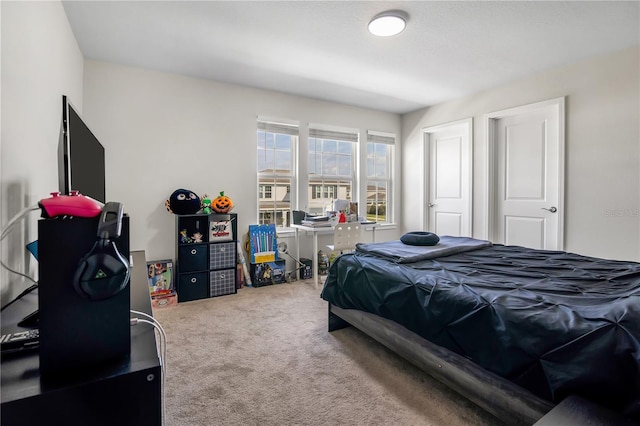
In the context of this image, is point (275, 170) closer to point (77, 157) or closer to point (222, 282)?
point (222, 282)

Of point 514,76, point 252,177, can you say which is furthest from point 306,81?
point 514,76

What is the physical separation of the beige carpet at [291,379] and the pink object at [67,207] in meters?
1.23

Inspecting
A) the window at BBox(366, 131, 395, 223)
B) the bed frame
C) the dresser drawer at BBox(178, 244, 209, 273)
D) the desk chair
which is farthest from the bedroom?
the bed frame

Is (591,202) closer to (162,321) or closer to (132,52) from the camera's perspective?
(162,321)

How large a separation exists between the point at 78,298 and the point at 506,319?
146 centimetres

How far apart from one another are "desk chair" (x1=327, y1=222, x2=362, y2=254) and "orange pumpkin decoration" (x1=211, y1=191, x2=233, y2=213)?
1.20 meters

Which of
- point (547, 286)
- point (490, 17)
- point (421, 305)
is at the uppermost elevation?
point (490, 17)

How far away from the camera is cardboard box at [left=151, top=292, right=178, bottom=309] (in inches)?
118

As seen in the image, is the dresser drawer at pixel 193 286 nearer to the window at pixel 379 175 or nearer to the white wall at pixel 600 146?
the window at pixel 379 175

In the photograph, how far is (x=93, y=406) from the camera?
637mm

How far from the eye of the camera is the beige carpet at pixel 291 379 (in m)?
1.50

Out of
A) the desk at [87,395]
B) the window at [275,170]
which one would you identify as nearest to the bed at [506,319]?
the desk at [87,395]

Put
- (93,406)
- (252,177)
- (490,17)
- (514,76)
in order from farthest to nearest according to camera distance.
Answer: (252,177)
(514,76)
(490,17)
(93,406)

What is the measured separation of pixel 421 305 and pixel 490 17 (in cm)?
220
